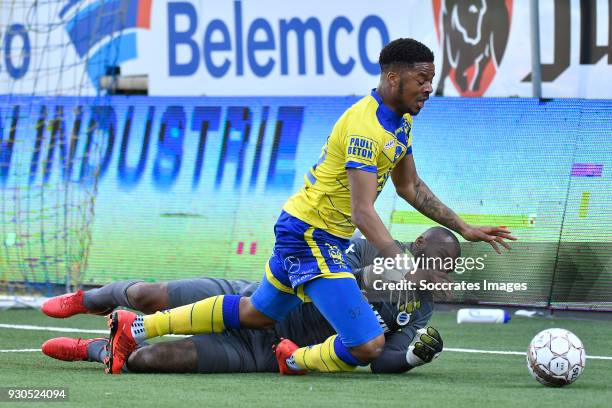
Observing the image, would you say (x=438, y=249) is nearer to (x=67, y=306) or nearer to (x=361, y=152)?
(x=361, y=152)

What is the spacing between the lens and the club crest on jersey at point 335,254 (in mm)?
7230

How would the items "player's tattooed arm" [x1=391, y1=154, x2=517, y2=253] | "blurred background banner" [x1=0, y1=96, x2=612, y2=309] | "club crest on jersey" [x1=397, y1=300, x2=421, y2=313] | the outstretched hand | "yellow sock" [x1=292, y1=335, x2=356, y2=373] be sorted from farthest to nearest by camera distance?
"blurred background banner" [x1=0, y1=96, x2=612, y2=309], "club crest on jersey" [x1=397, y1=300, x2=421, y2=313], "player's tattooed arm" [x1=391, y1=154, x2=517, y2=253], "yellow sock" [x1=292, y1=335, x2=356, y2=373], the outstretched hand

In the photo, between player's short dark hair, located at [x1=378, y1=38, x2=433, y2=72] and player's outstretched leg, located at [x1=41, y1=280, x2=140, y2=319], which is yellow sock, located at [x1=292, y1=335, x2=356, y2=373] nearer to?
player's outstretched leg, located at [x1=41, y1=280, x2=140, y2=319]

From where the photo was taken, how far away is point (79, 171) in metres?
13.6

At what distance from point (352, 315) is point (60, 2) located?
8.38 metres

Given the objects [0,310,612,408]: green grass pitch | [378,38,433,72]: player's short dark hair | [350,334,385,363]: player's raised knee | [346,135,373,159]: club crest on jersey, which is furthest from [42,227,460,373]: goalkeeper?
[378,38,433,72]: player's short dark hair

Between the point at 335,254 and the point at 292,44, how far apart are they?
6693 millimetres

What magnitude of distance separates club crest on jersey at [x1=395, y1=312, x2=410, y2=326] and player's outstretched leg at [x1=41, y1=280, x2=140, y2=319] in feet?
5.44

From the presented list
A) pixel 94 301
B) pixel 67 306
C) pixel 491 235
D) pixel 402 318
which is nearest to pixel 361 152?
pixel 491 235

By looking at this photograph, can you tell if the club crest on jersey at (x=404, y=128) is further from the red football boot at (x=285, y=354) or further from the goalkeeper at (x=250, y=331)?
the red football boot at (x=285, y=354)

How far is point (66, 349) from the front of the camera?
25.7 feet

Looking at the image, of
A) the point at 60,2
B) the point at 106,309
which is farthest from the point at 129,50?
the point at 106,309

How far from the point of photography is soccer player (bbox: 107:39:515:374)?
7.02 meters

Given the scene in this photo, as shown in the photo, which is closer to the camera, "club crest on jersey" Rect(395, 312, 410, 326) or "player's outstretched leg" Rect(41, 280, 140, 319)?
"club crest on jersey" Rect(395, 312, 410, 326)
